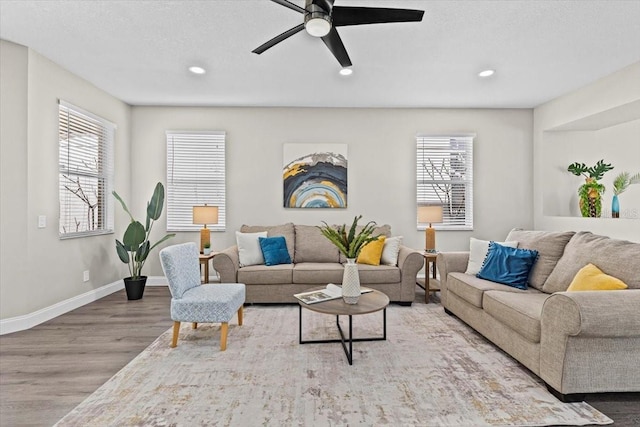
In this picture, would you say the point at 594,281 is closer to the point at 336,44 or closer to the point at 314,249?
the point at 336,44

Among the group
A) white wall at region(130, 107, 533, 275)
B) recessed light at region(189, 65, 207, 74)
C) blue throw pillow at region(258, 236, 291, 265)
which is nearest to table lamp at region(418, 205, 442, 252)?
white wall at region(130, 107, 533, 275)

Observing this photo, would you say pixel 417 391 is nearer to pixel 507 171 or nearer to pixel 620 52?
pixel 620 52

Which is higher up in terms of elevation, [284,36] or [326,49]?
[326,49]

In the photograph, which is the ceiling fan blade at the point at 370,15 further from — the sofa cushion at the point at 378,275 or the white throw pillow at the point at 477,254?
the sofa cushion at the point at 378,275

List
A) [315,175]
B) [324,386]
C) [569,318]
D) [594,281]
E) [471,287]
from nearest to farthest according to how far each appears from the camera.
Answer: [569,318] → [324,386] → [594,281] → [471,287] → [315,175]

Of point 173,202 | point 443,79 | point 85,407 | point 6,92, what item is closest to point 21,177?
point 6,92

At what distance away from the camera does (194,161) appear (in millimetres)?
5188

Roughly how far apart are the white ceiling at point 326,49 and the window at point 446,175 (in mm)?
752

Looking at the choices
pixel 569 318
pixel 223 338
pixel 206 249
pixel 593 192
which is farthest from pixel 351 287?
pixel 593 192

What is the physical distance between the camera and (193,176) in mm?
5199

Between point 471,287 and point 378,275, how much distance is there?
116 centimetres

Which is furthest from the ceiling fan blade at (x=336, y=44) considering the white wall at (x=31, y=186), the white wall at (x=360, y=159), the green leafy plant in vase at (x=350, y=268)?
the white wall at (x=31, y=186)

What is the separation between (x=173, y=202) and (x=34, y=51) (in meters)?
2.38

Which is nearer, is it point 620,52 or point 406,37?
point 406,37
